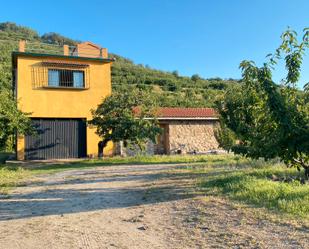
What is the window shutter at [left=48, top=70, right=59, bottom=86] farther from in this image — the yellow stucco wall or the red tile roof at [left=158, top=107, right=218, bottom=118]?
the red tile roof at [left=158, top=107, right=218, bottom=118]

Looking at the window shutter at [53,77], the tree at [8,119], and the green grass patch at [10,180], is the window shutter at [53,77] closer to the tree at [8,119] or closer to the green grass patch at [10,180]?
the tree at [8,119]

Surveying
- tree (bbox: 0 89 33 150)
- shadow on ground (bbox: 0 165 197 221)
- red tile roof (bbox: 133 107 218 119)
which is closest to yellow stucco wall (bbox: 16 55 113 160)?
tree (bbox: 0 89 33 150)

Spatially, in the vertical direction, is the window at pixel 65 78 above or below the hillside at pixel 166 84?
below

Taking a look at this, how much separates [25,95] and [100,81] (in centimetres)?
478

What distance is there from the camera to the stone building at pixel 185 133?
2533 cm

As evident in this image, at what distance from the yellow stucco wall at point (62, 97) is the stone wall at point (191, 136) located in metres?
4.46

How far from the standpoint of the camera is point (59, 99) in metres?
23.2

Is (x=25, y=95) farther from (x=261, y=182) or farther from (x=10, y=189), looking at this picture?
(x=261, y=182)

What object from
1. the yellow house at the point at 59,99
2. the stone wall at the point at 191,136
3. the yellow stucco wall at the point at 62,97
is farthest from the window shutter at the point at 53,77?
the stone wall at the point at 191,136

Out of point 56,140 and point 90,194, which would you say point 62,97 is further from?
point 90,194

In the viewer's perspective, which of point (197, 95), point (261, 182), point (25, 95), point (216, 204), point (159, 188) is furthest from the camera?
point (197, 95)

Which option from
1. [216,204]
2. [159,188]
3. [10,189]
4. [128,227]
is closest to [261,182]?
[216,204]

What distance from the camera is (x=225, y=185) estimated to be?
958cm

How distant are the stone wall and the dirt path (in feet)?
48.3
